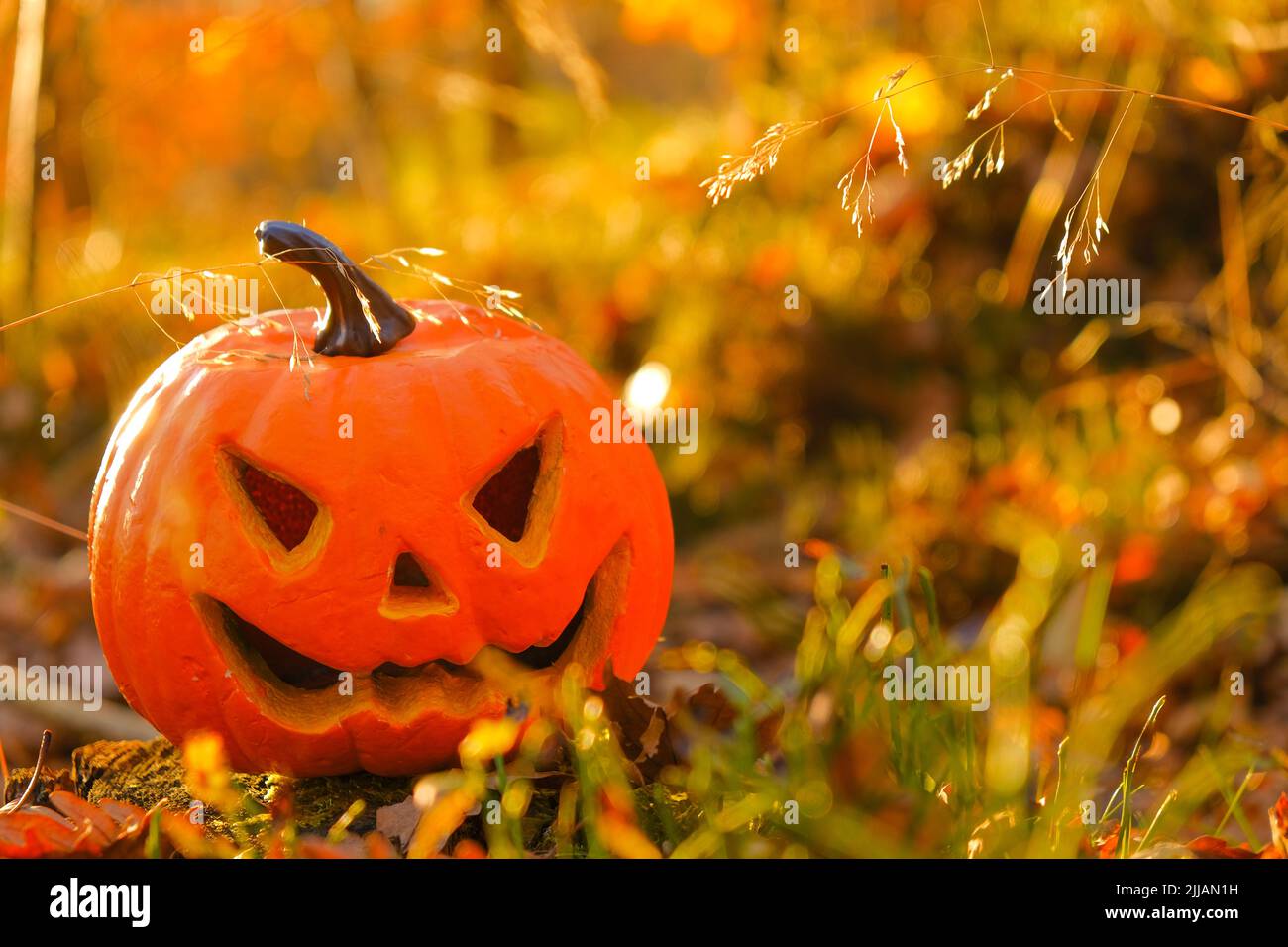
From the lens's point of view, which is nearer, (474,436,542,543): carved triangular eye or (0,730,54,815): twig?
(0,730,54,815): twig

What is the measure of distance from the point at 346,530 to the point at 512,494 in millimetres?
302

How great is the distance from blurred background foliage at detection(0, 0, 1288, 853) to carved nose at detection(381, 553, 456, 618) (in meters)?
0.59

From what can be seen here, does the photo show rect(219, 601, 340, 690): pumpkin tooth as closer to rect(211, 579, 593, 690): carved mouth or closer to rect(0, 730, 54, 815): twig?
rect(211, 579, 593, 690): carved mouth

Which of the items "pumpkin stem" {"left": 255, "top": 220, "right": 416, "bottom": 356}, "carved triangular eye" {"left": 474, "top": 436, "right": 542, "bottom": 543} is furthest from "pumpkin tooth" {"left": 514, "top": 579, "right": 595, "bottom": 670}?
"pumpkin stem" {"left": 255, "top": 220, "right": 416, "bottom": 356}

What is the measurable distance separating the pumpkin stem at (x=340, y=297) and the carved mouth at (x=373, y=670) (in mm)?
448

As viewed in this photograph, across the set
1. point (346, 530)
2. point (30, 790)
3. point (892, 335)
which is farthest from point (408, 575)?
point (892, 335)

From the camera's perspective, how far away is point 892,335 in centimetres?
441

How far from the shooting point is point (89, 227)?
20.2ft

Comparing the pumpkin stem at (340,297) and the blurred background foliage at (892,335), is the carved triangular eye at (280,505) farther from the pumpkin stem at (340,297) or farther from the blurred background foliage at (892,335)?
the blurred background foliage at (892,335)

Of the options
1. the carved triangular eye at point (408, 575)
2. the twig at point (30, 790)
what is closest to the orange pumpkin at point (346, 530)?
the carved triangular eye at point (408, 575)

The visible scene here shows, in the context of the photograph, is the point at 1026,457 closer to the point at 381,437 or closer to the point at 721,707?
the point at 721,707

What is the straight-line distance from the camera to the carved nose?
6.16 ft

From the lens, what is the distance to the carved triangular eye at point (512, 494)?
2.04 meters

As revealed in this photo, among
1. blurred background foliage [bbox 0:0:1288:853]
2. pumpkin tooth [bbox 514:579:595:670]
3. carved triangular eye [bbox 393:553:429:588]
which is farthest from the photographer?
blurred background foliage [bbox 0:0:1288:853]
